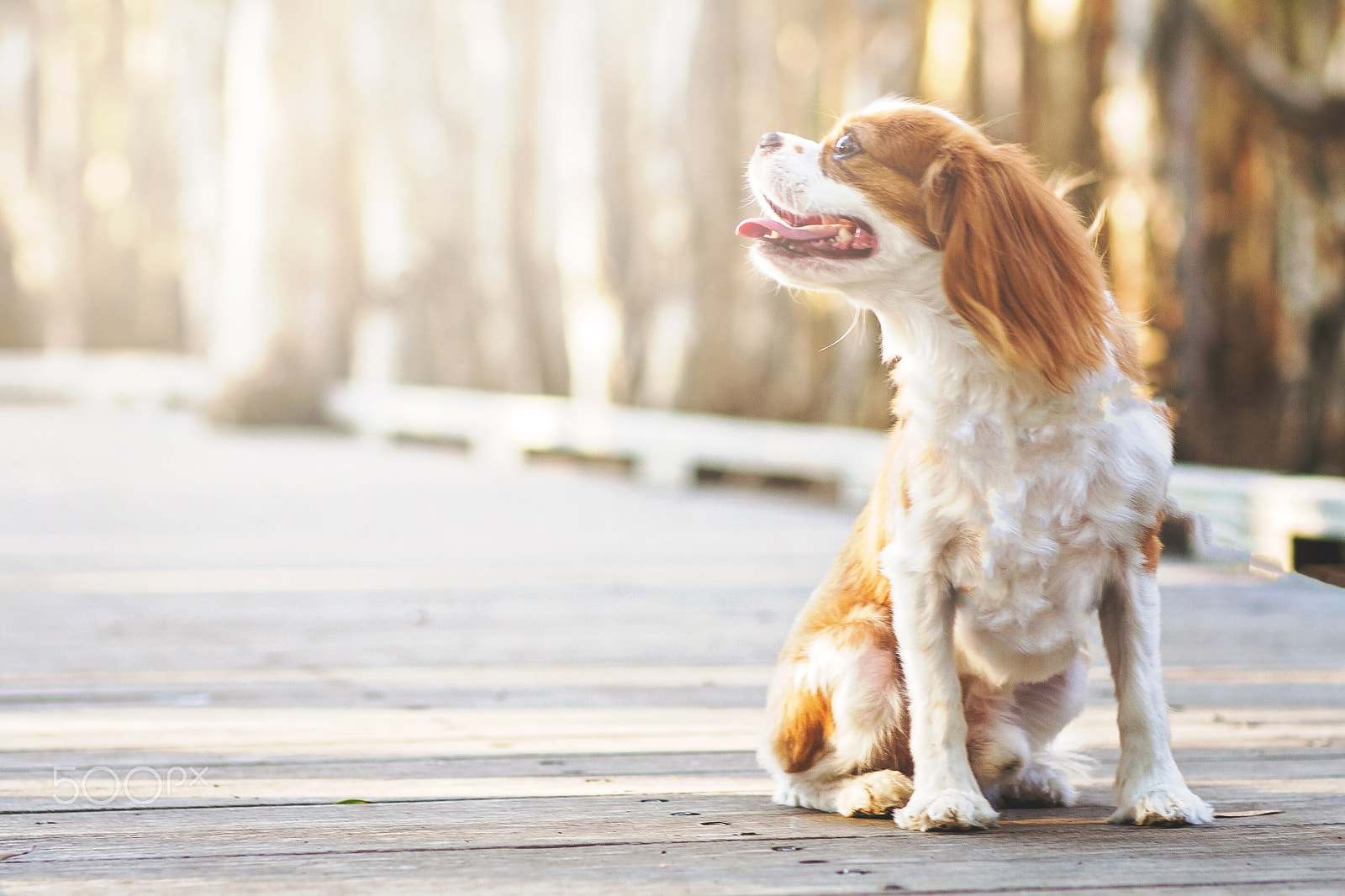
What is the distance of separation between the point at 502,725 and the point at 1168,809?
1415 millimetres

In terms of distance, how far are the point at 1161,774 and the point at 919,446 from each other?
2.09 feet

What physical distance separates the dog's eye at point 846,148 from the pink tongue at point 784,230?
0.11m

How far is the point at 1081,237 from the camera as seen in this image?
2256 mm

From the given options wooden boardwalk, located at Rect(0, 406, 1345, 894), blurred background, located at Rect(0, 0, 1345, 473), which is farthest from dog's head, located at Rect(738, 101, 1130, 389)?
blurred background, located at Rect(0, 0, 1345, 473)

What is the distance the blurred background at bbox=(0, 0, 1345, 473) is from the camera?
23.7ft

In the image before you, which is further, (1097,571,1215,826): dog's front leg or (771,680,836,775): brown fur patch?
(771,680,836,775): brown fur patch

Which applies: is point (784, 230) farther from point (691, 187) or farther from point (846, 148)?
point (691, 187)

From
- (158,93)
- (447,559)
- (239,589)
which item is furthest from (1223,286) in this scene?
(158,93)

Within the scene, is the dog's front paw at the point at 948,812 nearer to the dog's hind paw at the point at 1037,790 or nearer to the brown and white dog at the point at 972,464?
the brown and white dog at the point at 972,464

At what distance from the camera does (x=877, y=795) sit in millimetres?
2387

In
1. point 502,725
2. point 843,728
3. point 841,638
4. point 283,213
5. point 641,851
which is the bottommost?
point 502,725

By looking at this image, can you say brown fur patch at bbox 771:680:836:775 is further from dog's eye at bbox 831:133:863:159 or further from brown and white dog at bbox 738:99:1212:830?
dog's eye at bbox 831:133:863:159

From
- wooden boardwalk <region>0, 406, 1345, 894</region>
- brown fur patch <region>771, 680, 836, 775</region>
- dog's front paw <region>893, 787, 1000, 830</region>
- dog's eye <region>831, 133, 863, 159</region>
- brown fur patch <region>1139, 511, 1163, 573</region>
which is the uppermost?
dog's eye <region>831, 133, 863, 159</region>

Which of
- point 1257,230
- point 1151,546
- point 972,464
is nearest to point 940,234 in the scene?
point 972,464
